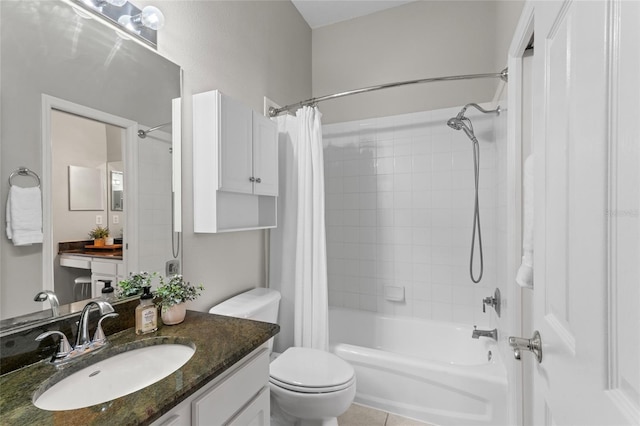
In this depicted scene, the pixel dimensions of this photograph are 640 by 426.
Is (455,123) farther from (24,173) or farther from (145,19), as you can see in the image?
(24,173)

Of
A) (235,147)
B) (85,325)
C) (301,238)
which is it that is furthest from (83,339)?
(301,238)

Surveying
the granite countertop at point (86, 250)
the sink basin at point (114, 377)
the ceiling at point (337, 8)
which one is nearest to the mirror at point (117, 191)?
the granite countertop at point (86, 250)

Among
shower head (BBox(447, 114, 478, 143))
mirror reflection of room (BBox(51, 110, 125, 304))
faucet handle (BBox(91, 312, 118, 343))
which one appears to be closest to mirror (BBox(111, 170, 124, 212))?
mirror reflection of room (BBox(51, 110, 125, 304))

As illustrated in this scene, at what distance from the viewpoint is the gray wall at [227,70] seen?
1.53 meters

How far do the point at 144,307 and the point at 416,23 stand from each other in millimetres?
2698

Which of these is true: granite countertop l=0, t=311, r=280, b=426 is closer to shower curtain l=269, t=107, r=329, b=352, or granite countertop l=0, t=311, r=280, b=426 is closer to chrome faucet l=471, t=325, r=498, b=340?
shower curtain l=269, t=107, r=329, b=352

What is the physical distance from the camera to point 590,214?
0.51 m

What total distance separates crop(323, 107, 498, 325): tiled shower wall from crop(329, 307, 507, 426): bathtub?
21 centimetres

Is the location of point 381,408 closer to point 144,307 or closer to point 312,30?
point 144,307

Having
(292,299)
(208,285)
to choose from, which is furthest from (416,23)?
(208,285)

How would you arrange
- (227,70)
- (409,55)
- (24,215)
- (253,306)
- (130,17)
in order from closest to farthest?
(24,215), (130,17), (253,306), (227,70), (409,55)

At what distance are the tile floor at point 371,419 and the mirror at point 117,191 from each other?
167cm

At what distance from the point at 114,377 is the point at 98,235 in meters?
0.48

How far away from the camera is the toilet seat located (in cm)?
145
